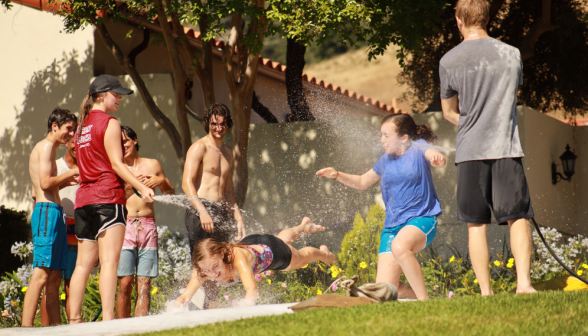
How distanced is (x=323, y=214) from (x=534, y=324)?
675 cm

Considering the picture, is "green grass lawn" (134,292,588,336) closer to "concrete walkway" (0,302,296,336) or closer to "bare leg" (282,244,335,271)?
"concrete walkway" (0,302,296,336)

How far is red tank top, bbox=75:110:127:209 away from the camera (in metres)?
4.66

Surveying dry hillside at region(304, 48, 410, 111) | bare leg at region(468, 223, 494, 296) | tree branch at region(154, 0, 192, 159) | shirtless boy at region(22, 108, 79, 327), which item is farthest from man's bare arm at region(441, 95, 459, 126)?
dry hillside at region(304, 48, 410, 111)

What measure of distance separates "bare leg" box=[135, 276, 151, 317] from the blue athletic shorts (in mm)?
2665

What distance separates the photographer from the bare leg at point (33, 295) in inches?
217

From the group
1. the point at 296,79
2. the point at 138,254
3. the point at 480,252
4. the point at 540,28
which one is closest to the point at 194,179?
the point at 138,254

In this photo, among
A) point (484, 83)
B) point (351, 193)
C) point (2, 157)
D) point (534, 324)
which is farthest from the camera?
point (2, 157)

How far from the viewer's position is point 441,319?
3.33m

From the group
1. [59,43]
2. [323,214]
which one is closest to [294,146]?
[323,214]

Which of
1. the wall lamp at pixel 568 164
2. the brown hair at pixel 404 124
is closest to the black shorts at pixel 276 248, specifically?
the brown hair at pixel 404 124

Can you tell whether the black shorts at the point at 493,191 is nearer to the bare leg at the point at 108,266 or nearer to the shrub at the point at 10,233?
the bare leg at the point at 108,266

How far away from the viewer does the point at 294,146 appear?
399 inches

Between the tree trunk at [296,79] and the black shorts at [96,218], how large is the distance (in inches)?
267

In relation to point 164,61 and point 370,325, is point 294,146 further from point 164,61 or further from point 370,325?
point 370,325
